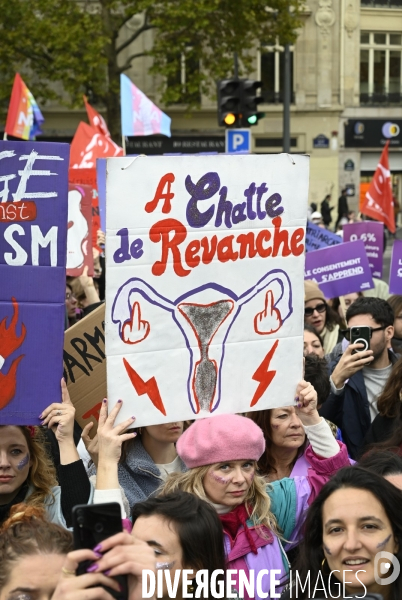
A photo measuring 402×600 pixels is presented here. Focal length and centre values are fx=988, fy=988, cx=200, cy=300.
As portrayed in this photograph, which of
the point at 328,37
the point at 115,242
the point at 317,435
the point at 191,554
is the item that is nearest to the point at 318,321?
the point at 317,435

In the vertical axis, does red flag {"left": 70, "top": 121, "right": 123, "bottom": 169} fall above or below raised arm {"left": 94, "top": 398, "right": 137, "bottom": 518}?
above

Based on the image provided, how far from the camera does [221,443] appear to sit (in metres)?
3.32

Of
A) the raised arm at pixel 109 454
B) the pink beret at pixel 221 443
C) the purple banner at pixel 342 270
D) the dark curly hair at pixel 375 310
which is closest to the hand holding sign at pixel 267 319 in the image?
the pink beret at pixel 221 443

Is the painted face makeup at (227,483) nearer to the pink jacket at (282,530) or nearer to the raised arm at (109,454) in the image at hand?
the pink jacket at (282,530)

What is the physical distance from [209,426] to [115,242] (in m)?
0.72

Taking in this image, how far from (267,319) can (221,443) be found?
526 mm

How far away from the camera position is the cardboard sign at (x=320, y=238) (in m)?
9.70

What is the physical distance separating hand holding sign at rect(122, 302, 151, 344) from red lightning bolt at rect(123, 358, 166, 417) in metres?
0.08

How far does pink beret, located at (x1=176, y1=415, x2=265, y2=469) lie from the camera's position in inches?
130

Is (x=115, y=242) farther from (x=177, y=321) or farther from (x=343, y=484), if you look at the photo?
(x=343, y=484)

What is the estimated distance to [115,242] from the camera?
3.28 metres

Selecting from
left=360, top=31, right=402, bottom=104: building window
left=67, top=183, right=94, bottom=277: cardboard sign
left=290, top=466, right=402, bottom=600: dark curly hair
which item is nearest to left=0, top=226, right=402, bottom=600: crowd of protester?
left=290, top=466, right=402, bottom=600: dark curly hair

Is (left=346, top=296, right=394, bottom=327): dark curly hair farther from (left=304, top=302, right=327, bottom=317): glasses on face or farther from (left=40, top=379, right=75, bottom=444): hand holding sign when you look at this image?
(left=40, top=379, right=75, bottom=444): hand holding sign

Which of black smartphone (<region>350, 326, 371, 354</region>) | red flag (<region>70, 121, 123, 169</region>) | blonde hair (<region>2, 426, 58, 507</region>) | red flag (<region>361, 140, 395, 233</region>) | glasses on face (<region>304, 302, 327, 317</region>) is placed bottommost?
blonde hair (<region>2, 426, 58, 507</region>)
